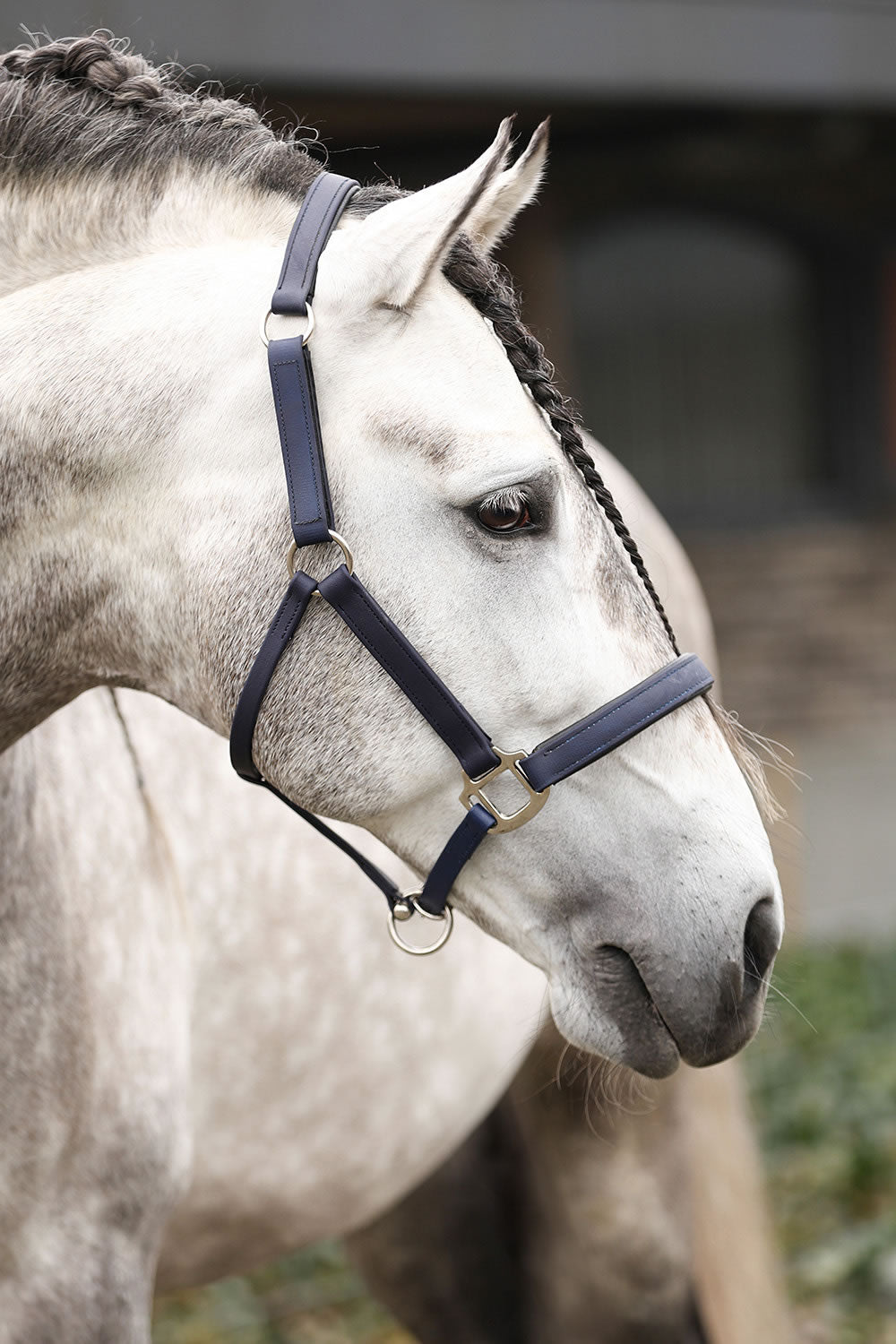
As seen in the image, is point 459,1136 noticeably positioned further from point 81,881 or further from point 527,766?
point 527,766

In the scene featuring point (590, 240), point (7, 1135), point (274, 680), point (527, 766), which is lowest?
point (590, 240)

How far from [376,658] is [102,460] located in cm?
34

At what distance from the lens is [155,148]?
4.73 feet

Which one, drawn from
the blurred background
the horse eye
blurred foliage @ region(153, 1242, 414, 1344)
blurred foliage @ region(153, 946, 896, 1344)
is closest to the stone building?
the blurred background

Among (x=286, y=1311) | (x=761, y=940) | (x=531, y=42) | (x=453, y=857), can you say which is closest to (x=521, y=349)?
(x=453, y=857)

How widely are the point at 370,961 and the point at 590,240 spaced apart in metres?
6.10

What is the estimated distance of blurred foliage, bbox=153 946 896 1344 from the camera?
11.6 ft

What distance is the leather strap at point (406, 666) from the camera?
4.24 ft

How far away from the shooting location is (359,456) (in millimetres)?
1307

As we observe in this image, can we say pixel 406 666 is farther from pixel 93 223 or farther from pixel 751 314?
pixel 751 314

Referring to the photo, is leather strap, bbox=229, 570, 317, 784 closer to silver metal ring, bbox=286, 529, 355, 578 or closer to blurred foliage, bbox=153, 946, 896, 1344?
silver metal ring, bbox=286, 529, 355, 578

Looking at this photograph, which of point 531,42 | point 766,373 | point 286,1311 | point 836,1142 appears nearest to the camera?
point 286,1311

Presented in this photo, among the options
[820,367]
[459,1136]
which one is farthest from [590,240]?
[459,1136]

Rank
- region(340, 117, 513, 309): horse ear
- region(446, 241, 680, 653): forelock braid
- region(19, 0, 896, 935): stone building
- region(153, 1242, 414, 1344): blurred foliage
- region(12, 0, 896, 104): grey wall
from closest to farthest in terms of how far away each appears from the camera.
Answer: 1. region(340, 117, 513, 309): horse ear
2. region(446, 241, 680, 653): forelock braid
3. region(153, 1242, 414, 1344): blurred foliage
4. region(12, 0, 896, 104): grey wall
5. region(19, 0, 896, 935): stone building
